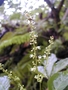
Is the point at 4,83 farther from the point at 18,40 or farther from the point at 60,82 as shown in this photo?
the point at 18,40

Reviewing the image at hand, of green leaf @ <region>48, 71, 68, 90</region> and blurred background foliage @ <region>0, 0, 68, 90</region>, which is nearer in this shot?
green leaf @ <region>48, 71, 68, 90</region>

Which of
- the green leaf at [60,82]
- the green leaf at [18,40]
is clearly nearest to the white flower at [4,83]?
the green leaf at [60,82]

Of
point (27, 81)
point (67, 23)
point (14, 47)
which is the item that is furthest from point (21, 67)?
point (67, 23)

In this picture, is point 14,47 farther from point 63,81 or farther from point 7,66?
point 63,81

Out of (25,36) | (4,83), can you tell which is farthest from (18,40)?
(4,83)

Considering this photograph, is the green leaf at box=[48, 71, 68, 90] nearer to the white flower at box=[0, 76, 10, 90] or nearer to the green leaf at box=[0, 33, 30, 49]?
the white flower at box=[0, 76, 10, 90]

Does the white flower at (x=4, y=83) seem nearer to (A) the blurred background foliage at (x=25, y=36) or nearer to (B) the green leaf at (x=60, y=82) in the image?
(B) the green leaf at (x=60, y=82)

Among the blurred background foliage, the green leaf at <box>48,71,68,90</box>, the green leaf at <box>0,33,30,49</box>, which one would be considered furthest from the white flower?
the green leaf at <box>0,33,30,49</box>

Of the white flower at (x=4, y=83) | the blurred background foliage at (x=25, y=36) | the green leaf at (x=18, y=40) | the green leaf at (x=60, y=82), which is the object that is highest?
the white flower at (x=4, y=83)
